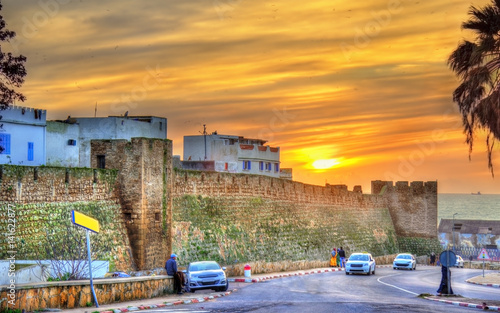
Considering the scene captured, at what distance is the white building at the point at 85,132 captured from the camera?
54.5m

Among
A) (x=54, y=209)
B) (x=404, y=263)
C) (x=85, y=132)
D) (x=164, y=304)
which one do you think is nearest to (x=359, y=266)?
(x=404, y=263)

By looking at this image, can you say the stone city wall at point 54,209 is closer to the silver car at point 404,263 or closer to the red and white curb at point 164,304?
the red and white curb at point 164,304

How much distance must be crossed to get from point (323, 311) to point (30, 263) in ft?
35.4

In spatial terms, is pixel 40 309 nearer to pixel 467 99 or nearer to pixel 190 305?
pixel 190 305

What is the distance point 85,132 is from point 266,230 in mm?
18524

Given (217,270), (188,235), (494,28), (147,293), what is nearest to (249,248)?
(188,235)

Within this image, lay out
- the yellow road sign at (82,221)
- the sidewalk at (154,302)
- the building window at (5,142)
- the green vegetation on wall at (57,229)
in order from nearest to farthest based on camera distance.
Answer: the yellow road sign at (82,221) < the sidewalk at (154,302) < the green vegetation on wall at (57,229) < the building window at (5,142)

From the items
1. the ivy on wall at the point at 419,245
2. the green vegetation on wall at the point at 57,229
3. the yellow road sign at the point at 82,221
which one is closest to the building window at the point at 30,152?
the green vegetation on wall at the point at 57,229

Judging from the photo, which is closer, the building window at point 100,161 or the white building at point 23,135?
the building window at point 100,161

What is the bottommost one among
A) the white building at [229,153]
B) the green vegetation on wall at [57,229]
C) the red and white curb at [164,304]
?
the red and white curb at [164,304]

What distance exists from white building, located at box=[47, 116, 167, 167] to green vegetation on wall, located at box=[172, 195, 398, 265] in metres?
14.6

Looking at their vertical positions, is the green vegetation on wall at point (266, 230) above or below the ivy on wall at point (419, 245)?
above

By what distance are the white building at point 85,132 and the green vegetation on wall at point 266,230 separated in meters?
14.6

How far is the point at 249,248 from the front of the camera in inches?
1882
